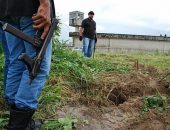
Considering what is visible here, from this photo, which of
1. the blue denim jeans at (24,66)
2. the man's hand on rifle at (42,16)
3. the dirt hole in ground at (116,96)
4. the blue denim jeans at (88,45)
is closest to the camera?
the man's hand on rifle at (42,16)

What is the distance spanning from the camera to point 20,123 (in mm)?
3109

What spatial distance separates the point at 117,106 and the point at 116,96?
53cm

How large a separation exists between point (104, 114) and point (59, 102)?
50 cm

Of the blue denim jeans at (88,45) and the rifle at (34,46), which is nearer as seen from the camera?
the rifle at (34,46)

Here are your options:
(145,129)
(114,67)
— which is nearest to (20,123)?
(145,129)

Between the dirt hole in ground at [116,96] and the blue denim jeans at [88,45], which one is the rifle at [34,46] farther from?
the blue denim jeans at [88,45]

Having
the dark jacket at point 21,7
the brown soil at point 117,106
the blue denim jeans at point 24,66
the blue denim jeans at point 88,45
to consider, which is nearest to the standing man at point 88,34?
the blue denim jeans at point 88,45

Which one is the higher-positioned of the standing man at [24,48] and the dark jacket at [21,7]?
the dark jacket at [21,7]

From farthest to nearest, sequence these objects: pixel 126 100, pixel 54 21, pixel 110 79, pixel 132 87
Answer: pixel 110 79 → pixel 132 87 → pixel 126 100 → pixel 54 21

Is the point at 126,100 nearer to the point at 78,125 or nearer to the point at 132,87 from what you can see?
the point at 132,87

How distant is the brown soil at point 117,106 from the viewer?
12.6 feet

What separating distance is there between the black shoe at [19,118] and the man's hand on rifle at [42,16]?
68 centimetres

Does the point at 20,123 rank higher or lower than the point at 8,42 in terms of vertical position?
lower

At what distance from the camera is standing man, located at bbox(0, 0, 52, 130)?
2.91 metres
